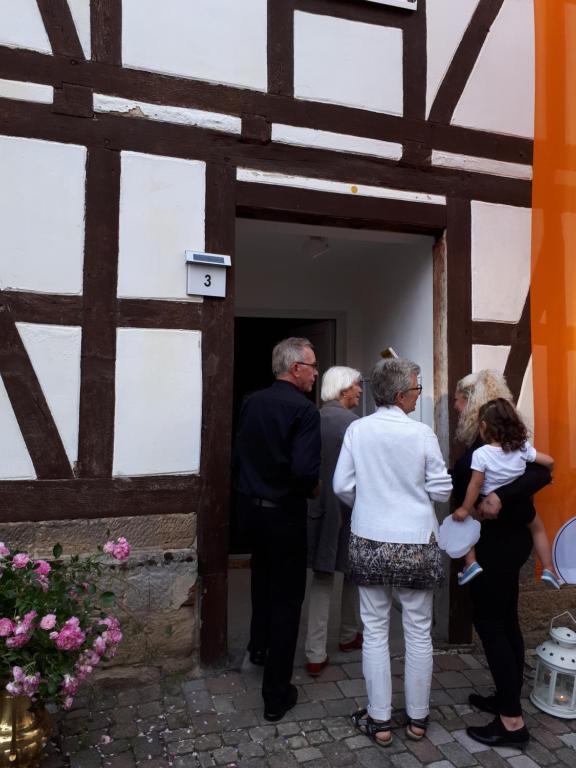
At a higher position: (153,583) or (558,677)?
(153,583)

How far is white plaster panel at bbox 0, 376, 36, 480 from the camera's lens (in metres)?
2.97

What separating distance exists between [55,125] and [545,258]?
2.55 metres

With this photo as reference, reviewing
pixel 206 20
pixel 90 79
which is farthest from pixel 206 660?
pixel 206 20

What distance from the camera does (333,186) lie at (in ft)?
11.7

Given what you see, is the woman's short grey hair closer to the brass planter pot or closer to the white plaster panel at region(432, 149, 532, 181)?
the white plaster panel at region(432, 149, 532, 181)

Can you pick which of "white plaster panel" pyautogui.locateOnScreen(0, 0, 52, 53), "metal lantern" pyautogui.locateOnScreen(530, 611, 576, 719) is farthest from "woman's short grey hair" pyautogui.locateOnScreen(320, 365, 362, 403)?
"white plaster panel" pyautogui.locateOnScreen(0, 0, 52, 53)

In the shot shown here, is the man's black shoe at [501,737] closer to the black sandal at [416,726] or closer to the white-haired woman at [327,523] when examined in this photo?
the black sandal at [416,726]

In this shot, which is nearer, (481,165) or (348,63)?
(348,63)

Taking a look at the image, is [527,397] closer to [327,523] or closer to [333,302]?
[327,523]

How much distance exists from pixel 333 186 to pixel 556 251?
4.05 feet

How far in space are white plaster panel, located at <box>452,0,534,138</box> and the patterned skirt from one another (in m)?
2.57

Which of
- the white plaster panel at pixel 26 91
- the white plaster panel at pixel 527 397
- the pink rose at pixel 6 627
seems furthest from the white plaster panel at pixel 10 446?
the white plaster panel at pixel 527 397

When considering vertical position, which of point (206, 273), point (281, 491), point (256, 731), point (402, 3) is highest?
point (402, 3)

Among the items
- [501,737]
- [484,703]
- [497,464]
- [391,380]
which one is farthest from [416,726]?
[391,380]
